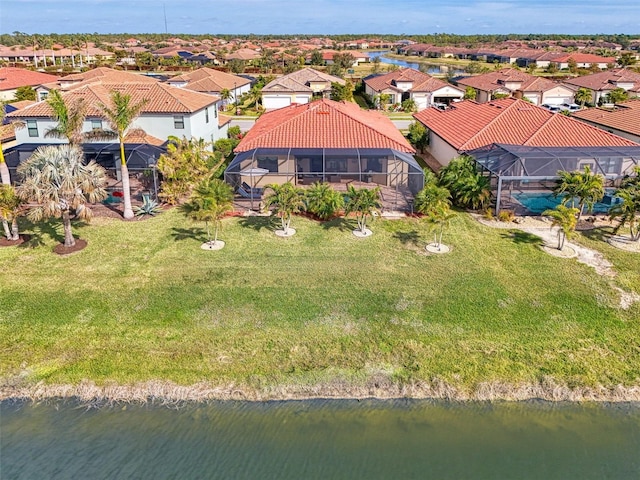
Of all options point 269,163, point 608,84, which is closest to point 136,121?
point 269,163

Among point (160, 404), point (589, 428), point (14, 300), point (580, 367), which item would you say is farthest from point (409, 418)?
point (14, 300)

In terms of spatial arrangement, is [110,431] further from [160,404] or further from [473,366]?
[473,366]

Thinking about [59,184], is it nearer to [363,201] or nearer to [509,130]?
[363,201]

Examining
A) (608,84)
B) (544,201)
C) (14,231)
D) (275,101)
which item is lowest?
(544,201)

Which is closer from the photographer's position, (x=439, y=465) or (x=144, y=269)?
(x=439, y=465)

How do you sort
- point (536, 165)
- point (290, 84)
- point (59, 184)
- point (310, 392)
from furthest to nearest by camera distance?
point (290, 84), point (536, 165), point (59, 184), point (310, 392)

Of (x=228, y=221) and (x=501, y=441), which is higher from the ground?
(x=228, y=221)
